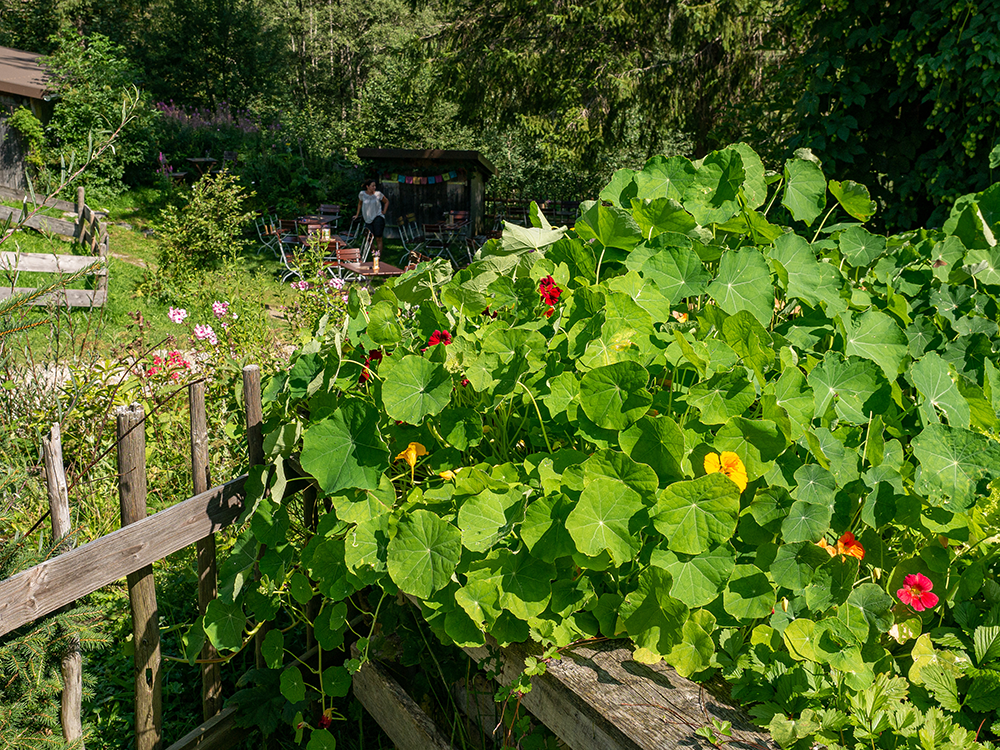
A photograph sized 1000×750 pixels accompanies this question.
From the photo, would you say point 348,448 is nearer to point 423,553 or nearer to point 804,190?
point 423,553

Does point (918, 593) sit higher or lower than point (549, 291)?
lower

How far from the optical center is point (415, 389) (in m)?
1.51

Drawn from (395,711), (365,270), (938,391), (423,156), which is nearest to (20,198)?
Answer: (423,156)

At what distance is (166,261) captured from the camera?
9.85 meters

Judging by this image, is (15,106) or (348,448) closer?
(348,448)

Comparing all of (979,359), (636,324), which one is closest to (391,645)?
(636,324)

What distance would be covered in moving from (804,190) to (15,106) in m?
18.5

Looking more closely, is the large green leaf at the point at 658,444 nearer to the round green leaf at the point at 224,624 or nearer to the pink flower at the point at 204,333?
the round green leaf at the point at 224,624

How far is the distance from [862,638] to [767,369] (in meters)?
0.57

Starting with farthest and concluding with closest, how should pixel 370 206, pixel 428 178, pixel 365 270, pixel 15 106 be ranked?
pixel 428 178, pixel 15 106, pixel 370 206, pixel 365 270

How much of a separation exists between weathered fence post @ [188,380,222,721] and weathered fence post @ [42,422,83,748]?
1.10 feet

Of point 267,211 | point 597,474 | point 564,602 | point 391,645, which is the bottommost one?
point 267,211

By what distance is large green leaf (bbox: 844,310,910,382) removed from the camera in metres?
1.51

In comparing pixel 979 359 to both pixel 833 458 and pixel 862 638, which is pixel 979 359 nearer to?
pixel 833 458
